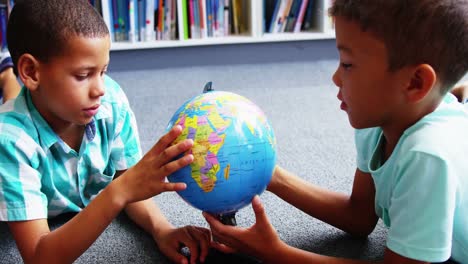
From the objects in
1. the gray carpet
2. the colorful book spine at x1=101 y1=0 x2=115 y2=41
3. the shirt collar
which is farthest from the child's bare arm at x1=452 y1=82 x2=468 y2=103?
the colorful book spine at x1=101 y1=0 x2=115 y2=41

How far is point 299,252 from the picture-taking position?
133 centimetres

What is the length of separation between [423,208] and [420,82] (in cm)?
26

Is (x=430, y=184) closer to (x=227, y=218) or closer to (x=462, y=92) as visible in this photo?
(x=227, y=218)

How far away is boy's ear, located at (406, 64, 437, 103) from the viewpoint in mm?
1082

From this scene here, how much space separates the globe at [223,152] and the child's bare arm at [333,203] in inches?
15.1

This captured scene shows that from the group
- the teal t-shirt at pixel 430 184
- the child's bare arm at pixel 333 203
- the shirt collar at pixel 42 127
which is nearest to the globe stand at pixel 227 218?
the child's bare arm at pixel 333 203

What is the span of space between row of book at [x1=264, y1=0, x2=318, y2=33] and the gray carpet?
15cm

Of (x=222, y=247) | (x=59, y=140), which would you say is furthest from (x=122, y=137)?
(x=222, y=247)

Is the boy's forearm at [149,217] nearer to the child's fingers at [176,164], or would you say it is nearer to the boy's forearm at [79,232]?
the boy's forearm at [79,232]

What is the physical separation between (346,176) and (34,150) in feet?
3.78

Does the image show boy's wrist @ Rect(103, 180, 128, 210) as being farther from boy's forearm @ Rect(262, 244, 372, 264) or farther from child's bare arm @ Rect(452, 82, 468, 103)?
child's bare arm @ Rect(452, 82, 468, 103)

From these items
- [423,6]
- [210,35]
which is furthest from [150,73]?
[423,6]

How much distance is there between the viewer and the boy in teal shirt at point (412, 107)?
3.51ft

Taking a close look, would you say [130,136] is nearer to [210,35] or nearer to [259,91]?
[259,91]
